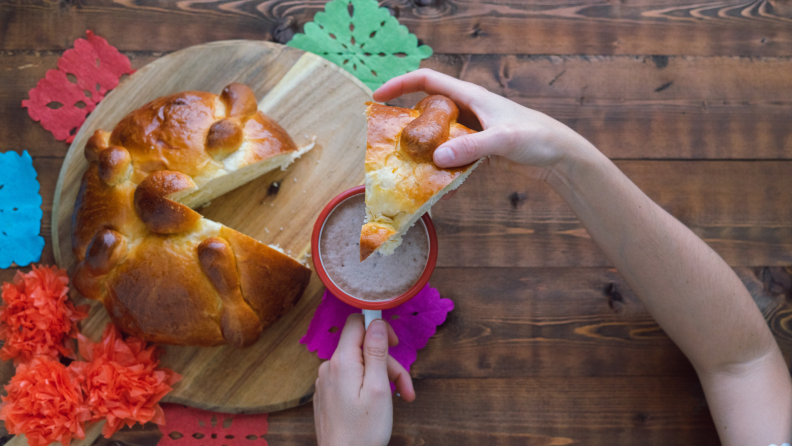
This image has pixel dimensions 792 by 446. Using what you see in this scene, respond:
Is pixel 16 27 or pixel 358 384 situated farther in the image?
pixel 16 27

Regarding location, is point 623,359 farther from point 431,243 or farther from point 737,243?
point 431,243

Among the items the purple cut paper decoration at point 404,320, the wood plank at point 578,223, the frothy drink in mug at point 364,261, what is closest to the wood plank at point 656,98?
the wood plank at point 578,223

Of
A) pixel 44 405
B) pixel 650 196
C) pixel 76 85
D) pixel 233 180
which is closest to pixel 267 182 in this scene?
pixel 233 180

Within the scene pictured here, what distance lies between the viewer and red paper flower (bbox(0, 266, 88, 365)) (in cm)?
237

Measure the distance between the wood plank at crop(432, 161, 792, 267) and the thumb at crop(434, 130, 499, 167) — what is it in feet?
2.63

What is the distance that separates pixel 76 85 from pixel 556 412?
330cm

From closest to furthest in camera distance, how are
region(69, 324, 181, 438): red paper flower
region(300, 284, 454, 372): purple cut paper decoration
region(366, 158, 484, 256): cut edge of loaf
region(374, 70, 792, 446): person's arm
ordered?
region(366, 158, 484, 256): cut edge of loaf, region(374, 70, 792, 446): person's arm, region(69, 324, 181, 438): red paper flower, region(300, 284, 454, 372): purple cut paper decoration

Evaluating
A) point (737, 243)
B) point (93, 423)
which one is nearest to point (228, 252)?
point (93, 423)

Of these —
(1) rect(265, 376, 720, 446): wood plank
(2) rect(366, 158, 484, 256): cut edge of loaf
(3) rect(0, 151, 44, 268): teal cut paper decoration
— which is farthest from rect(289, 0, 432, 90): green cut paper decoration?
(1) rect(265, 376, 720, 446): wood plank

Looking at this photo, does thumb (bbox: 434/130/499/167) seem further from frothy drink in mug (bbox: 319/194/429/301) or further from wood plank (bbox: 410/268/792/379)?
wood plank (bbox: 410/268/792/379)

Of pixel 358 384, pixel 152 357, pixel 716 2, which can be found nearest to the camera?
pixel 358 384

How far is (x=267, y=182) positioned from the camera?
8.30ft

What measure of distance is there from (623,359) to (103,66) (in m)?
3.43

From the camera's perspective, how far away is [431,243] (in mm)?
2189
